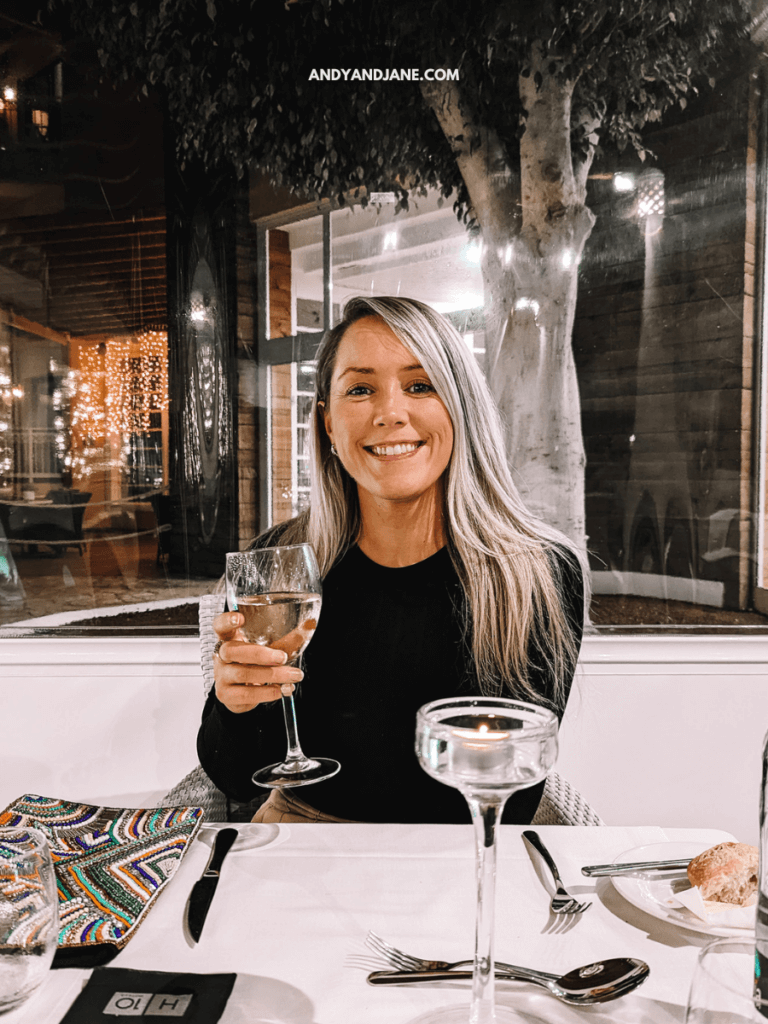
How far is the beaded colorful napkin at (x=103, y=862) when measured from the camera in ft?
2.24

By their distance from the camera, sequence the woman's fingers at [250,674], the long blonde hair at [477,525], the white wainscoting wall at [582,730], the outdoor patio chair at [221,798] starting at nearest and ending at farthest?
1. the woman's fingers at [250,674]
2. the outdoor patio chair at [221,798]
3. the long blonde hair at [477,525]
4. the white wainscoting wall at [582,730]

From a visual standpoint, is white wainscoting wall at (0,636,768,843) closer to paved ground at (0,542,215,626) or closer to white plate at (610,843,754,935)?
paved ground at (0,542,215,626)

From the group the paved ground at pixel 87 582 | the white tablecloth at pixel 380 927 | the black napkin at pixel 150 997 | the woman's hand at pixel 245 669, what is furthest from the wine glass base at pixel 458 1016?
the paved ground at pixel 87 582

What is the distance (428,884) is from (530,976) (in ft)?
0.63

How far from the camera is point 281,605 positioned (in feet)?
3.02

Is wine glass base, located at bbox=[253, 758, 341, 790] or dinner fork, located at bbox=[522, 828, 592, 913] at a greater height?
wine glass base, located at bbox=[253, 758, 341, 790]

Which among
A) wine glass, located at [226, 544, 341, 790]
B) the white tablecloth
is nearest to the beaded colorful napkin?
the white tablecloth

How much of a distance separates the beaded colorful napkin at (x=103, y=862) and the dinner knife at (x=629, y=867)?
46 centimetres

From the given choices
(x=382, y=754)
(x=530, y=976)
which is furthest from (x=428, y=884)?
(x=382, y=754)

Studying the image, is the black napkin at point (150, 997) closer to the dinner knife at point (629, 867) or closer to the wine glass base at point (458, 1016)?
the wine glass base at point (458, 1016)

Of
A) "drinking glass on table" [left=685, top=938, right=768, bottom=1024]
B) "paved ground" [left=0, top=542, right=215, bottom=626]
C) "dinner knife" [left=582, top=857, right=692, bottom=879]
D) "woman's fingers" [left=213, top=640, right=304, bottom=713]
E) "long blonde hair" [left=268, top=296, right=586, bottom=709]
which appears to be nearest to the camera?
"drinking glass on table" [left=685, top=938, right=768, bottom=1024]

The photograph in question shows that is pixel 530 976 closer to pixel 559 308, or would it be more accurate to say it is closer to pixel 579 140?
pixel 559 308

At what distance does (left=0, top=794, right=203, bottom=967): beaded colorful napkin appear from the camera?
0.68 metres

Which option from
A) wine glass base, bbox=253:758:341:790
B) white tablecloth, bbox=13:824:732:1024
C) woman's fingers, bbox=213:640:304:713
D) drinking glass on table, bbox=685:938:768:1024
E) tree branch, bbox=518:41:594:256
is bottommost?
white tablecloth, bbox=13:824:732:1024
